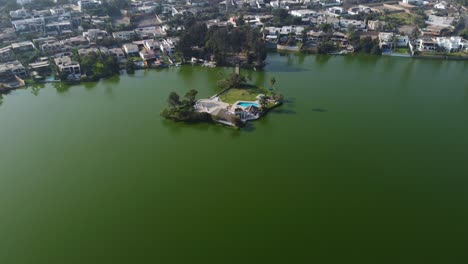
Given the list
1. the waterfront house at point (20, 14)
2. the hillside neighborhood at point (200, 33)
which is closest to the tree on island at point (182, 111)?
the hillside neighborhood at point (200, 33)

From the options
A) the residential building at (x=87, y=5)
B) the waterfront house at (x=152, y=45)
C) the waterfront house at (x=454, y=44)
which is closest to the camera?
the waterfront house at (x=454, y=44)

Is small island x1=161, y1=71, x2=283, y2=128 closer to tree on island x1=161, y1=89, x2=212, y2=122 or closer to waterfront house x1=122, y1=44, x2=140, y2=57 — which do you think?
tree on island x1=161, y1=89, x2=212, y2=122

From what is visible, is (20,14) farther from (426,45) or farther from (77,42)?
(426,45)

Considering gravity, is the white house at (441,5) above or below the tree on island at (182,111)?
above

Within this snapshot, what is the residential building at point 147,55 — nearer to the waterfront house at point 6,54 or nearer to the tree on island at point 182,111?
the tree on island at point 182,111

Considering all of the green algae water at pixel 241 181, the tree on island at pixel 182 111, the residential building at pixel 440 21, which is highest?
the residential building at pixel 440 21

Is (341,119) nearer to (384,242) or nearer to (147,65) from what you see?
(384,242)

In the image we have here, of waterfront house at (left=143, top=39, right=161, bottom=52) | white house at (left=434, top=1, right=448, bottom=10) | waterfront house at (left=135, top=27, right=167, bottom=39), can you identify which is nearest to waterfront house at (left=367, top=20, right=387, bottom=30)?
white house at (left=434, top=1, right=448, bottom=10)
